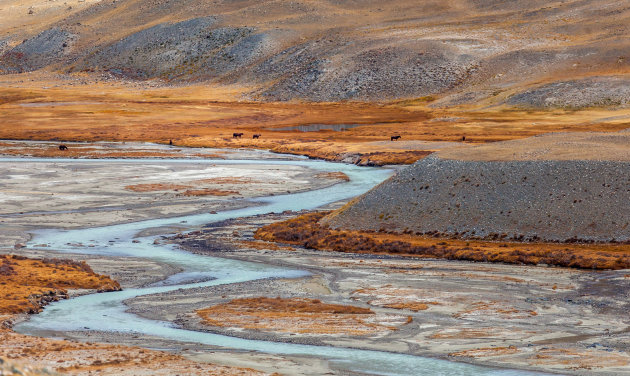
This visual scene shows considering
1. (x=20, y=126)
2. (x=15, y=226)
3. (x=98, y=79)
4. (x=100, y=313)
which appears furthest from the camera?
(x=98, y=79)

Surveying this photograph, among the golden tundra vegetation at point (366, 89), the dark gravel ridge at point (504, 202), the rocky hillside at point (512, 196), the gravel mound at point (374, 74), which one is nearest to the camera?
the dark gravel ridge at point (504, 202)

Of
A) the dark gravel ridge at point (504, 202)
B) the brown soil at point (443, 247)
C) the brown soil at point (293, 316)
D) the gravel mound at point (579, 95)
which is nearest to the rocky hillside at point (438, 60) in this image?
the gravel mound at point (579, 95)

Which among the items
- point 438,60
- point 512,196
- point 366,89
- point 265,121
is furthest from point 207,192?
point 438,60

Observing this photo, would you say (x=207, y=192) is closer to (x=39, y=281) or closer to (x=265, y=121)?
(x=39, y=281)

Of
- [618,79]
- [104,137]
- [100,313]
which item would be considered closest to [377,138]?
[104,137]

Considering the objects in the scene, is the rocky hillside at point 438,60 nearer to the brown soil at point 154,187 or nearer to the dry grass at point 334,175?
the dry grass at point 334,175

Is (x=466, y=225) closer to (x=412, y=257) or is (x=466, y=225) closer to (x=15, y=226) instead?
(x=412, y=257)
